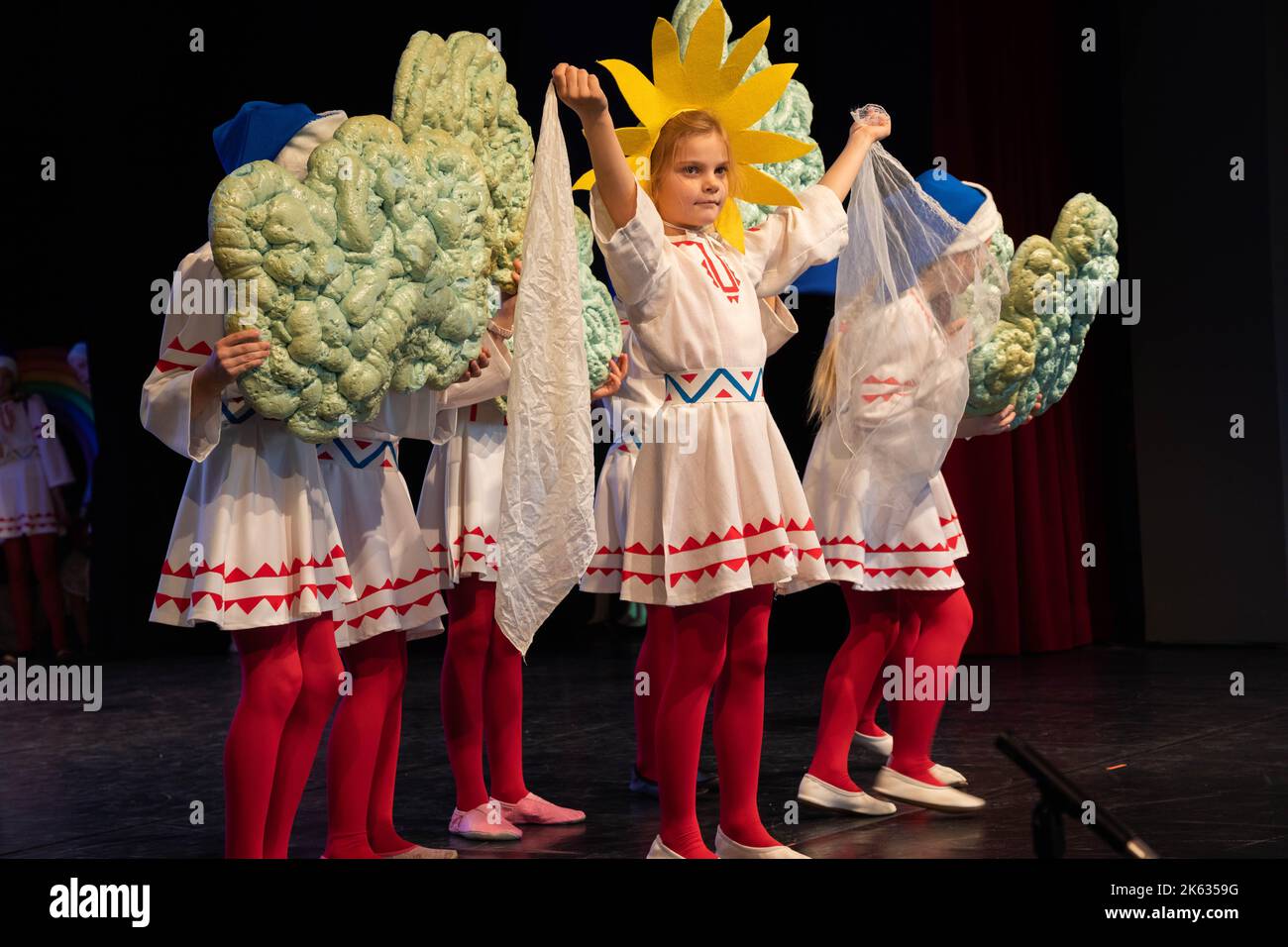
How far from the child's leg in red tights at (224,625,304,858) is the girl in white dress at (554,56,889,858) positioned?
2.49 ft

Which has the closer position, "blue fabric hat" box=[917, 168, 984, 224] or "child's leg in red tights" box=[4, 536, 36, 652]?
"blue fabric hat" box=[917, 168, 984, 224]

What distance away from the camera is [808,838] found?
11.8 feet

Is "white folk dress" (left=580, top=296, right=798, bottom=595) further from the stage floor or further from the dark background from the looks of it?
the dark background

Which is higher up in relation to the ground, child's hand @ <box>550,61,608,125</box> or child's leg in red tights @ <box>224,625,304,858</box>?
child's hand @ <box>550,61,608,125</box>

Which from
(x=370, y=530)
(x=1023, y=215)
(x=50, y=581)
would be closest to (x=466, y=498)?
(x=370, y=530)

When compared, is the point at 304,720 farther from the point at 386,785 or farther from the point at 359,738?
the point at 386,785

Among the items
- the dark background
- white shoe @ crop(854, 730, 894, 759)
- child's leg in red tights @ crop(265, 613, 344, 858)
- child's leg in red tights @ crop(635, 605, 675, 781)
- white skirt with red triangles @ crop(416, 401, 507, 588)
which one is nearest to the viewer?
child's leg in red tights @ crop(265, 613, 344, 858)

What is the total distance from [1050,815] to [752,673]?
4.28ft

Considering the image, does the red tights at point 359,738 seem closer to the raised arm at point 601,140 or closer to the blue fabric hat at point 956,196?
the raised arm at point 601,140

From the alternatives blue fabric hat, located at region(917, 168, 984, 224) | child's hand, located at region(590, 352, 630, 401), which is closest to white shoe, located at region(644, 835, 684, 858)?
child's hand, located at region(590, 352, 630, 401)

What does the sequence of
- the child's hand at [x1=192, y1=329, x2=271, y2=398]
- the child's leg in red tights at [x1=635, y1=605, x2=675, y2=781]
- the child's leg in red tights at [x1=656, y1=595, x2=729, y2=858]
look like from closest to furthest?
the child's hand at [x1=192, y1=329, x2=271, y2=398] → the child's leg in red tights at [x1=656, y1=595, x2=729, y2=858] → the child's leg in red tights at [x1=635, y1=605, x2=675, y2=781]

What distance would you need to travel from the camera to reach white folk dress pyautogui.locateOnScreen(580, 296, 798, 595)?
4230mm

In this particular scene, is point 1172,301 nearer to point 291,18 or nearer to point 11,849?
point 291,18
